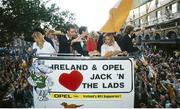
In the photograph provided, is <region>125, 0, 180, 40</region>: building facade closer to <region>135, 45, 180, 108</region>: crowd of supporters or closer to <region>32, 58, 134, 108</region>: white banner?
<region>135, 45, 180, 108</region>: crowd of supporters

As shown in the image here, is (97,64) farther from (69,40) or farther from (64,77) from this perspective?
(69,40)

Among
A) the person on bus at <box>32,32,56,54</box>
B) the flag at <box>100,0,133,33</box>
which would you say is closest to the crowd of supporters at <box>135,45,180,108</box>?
the flag at <box>100,0,133,33</box>

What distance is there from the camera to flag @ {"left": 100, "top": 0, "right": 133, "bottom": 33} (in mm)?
5156

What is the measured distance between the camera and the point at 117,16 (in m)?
5.27

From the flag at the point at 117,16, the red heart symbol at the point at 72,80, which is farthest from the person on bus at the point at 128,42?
the red heart symbol at the point at 72,80

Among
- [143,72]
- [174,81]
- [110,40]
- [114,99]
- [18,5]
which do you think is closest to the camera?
[114,99]

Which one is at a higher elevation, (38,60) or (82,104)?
(38,60)

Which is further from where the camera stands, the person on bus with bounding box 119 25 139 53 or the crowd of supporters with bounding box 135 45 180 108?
the crowd of supporters with bounding box 135 45 180 108

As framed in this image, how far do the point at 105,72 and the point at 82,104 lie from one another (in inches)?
20.3

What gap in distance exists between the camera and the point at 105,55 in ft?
16.1

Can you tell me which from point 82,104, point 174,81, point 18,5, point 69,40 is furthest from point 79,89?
point 18,5

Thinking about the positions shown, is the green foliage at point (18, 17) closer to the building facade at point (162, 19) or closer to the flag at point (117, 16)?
the flag at point (117, 16)

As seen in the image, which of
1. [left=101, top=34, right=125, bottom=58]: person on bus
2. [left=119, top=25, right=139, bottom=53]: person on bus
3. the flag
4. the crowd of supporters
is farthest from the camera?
the crowd of supporters

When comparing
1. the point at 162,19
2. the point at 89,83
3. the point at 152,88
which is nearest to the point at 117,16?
the point at 89,83
